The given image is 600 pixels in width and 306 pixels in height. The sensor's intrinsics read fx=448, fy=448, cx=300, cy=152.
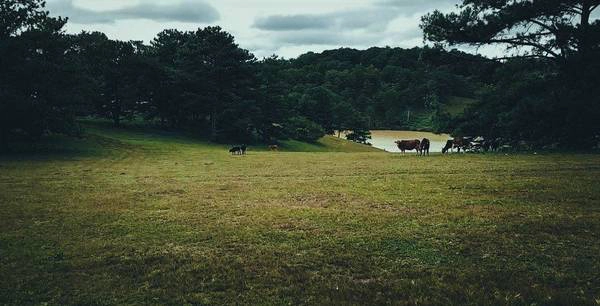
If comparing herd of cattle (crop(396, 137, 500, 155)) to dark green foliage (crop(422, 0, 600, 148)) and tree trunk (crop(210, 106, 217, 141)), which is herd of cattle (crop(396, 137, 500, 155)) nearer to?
dark green foliage (crop(422, 0, 600, 148))

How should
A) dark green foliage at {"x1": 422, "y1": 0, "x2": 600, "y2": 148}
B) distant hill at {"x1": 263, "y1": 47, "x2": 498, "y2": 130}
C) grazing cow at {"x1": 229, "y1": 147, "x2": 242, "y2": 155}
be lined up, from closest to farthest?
1. dark green foliage at {"x1": 422, "y1": 0, "x2": 600, "y2": 148}
2. grazing cow at {"x1": 229, "y1": 147, "x2": 242, "y2": 155}
3. distant hill at {"x1": 263, "y1": 47, "x2": 498, "y2": 130}

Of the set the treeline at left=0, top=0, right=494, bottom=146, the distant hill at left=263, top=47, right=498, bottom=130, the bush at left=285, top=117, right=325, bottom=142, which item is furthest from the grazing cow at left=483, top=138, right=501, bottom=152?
the distant hill at left=263, top=47, right=498, bottom=130

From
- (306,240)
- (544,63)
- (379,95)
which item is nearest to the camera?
(306,240)

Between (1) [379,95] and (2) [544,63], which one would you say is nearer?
(2) [544,63]

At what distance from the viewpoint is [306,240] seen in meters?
11.6

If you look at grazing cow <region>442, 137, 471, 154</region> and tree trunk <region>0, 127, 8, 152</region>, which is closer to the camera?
tree trunk <region>0, 127, 8, 152</region>

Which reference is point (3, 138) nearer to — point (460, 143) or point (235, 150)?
point (235, 150)

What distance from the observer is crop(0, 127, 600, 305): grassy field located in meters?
8.48

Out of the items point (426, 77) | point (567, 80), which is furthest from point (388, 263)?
point (426, 77)

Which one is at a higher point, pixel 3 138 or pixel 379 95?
pixel 379 95

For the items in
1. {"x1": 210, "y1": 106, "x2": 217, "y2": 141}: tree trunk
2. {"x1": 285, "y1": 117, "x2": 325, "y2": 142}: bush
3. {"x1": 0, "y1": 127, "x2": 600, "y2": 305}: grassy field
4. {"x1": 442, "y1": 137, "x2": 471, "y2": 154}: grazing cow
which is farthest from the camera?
{"x1": 285, "y1": 117, "x2": 325, "y2": 142}: bush

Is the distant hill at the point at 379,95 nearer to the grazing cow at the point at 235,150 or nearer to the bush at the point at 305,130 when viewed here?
the bush at the point at 305,130

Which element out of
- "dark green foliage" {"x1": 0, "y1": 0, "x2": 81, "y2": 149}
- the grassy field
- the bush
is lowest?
the grassy field

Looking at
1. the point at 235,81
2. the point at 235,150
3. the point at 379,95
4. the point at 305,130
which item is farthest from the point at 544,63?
the point at 379,95
